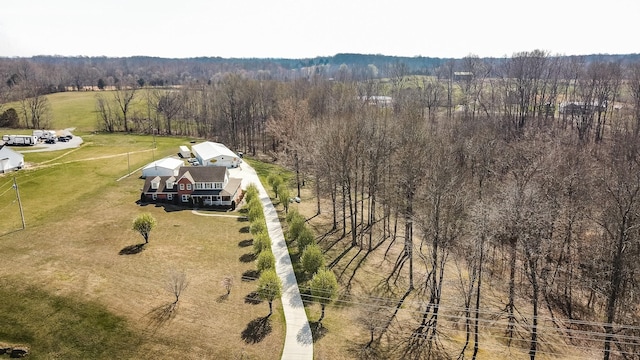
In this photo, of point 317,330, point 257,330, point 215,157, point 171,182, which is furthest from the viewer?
point 215,157

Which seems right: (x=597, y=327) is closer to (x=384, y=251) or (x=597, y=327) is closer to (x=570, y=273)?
(x=570, y=273)

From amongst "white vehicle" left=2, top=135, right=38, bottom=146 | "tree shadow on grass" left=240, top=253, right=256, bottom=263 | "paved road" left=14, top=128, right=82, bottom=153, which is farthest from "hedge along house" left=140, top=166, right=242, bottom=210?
"white vehicle" left=2, top=135, right=38, bottom=146

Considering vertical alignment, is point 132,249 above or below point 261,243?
below

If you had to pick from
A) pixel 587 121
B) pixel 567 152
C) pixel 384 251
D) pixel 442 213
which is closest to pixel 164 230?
pixel 384 251

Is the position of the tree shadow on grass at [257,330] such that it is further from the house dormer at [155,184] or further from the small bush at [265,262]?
the house dormer at [155,184]

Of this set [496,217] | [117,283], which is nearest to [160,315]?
[117,283]

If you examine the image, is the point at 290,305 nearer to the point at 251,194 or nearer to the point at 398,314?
the point at 398,314
